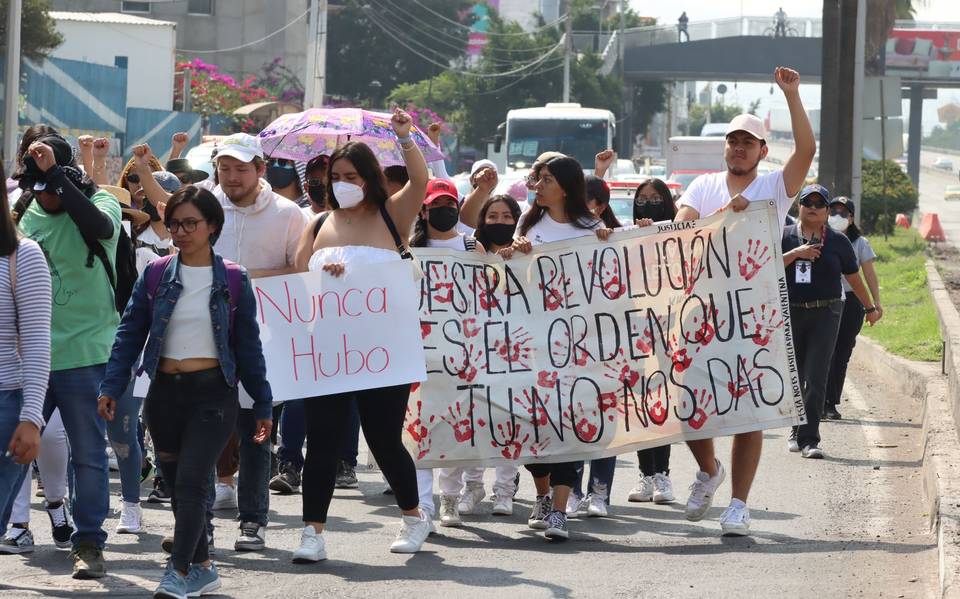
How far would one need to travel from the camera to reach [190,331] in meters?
6.08

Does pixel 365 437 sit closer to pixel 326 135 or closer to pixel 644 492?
pixel 644 492

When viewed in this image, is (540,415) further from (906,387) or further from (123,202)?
(906,387)

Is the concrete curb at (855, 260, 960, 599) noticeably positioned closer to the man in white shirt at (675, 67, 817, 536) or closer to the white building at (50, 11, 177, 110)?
the man in white shirt at (675, 67, 817, 536)

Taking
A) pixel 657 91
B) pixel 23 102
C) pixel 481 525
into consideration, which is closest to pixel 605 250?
pixel 481 525

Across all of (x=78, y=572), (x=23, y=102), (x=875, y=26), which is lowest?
(x=78, y=572)

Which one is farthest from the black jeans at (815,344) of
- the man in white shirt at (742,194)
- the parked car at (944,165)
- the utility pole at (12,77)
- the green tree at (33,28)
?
the parked car at (944,165)

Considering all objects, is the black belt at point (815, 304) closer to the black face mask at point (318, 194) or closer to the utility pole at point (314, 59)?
the black face mask at point (318, 194)

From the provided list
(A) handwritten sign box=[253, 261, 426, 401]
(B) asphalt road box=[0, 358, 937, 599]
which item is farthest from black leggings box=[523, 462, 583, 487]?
(A) handwritten sign box=[253, 261, 426, 401]

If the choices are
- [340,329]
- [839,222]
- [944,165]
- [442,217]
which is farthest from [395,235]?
[944,165]

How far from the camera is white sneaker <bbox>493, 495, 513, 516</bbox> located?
27.6 ft

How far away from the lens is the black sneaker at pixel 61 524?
7.04 m

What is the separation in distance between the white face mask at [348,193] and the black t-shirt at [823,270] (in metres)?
4.79

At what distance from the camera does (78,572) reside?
6.43 metres

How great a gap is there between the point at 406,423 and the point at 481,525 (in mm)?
648
